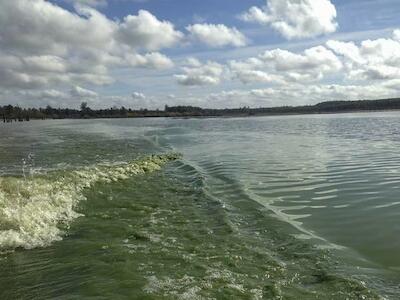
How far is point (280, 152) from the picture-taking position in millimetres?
31625

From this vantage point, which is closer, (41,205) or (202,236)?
(202,236)

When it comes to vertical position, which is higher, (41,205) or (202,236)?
(41,205)

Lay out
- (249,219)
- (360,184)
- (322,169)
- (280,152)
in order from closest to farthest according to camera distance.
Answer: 1. (249,219)
2. (360,184)
3. (322,169)
4. (280,152)

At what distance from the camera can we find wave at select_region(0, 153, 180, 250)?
10656mm

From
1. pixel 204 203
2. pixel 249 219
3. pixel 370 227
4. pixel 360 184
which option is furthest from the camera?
pixel 360 184

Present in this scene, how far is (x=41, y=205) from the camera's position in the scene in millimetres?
13375

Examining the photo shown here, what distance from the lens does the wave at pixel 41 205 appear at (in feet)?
35.0

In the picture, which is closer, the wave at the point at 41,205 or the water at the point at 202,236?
the water at the point at 202,236

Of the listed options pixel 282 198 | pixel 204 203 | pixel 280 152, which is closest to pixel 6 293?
pixel 204 203

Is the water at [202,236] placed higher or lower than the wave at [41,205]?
lower

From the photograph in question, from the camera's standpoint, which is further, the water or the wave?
the wave

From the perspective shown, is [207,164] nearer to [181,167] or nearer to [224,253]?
[181,167]

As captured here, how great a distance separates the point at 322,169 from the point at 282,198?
7.27 meters

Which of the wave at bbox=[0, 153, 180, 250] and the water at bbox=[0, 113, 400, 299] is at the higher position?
the wave at bbox=[0, 153, 180, 250]
